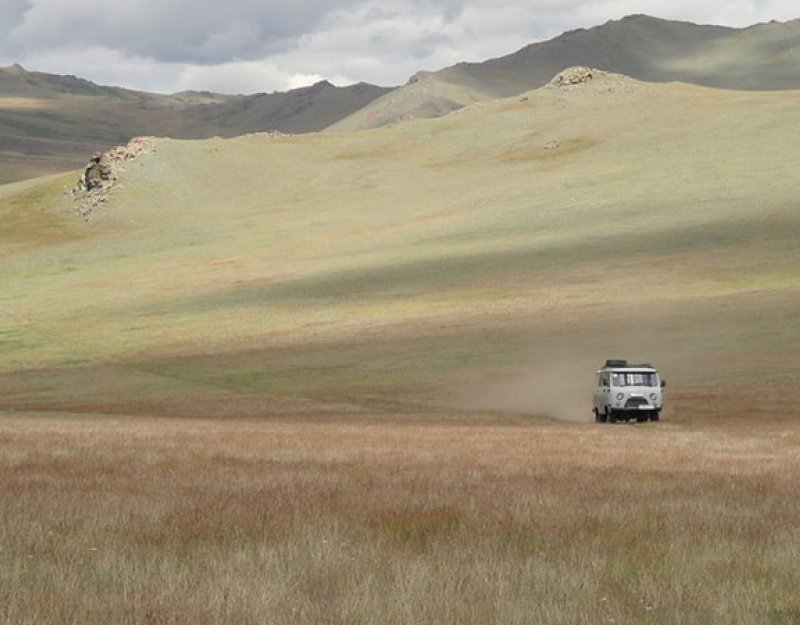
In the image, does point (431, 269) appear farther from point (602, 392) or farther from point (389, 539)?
point (389, 539)

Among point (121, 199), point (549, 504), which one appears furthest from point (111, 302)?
point (549, 504)

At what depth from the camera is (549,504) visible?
563 inches

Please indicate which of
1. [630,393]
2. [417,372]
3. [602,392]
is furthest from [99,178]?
[630,393]

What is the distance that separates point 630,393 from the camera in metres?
44.3

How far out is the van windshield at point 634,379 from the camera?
44688 mm

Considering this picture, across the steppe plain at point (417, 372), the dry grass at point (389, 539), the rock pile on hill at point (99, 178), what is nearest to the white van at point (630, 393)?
the steppe plain at point (417, 372)

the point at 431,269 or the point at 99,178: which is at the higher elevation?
the point at 99,178

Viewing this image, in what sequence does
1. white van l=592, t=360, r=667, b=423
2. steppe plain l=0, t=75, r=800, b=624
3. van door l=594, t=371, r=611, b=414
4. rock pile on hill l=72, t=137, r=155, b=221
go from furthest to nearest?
rock pile on hill l=72, t=137, r=155, b=221 → van door l=594, t=371, r=611, b=414 → white van l=592, t=360, r=667, b=423 → steppe plain l=0, t=75, r=800, b=624

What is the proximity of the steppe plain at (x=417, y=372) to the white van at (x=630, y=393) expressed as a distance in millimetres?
1712

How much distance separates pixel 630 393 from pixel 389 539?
3389 centimetres

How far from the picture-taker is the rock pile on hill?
15700cm

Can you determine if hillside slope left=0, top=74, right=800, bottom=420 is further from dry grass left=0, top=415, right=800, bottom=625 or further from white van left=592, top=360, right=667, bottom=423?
dry grass left=0, top=415, right=800, bottom=625

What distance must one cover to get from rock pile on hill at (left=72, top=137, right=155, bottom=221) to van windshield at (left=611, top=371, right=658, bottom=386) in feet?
390

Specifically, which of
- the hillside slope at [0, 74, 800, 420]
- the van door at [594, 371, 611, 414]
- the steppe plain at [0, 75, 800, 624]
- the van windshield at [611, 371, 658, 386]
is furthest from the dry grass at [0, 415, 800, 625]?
the hillside slope at [0, 74, 800, 420]
